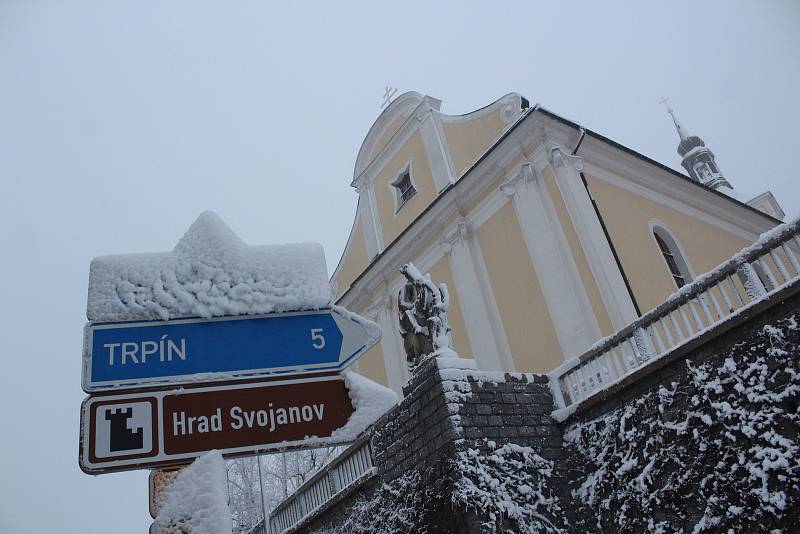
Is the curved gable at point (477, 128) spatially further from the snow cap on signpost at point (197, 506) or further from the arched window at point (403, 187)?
the snow cap on signpost at point (197, 506)

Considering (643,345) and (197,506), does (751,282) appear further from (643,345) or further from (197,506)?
(197,506)

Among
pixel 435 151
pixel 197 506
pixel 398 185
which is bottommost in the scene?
pixel 197 506

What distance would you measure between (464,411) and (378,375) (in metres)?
10.8

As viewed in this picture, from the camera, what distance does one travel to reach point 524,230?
15969mm

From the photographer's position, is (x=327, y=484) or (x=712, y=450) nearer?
(x=712, y=450)

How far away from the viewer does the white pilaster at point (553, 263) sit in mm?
13828

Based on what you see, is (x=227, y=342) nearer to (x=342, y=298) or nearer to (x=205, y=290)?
(x=205, y=290)

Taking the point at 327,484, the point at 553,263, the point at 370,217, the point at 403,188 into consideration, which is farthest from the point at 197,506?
the point at 370,217

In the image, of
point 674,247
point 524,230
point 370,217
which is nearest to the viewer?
point 524,230

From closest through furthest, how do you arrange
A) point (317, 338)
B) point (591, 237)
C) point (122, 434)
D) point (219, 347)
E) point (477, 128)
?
point (122, 434), point (219, 347), point (317, 338), point (591, 237), point (477, 128)

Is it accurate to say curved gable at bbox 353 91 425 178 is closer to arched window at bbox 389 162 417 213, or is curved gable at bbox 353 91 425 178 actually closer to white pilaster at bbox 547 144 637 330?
arched window at bbox 389 162 417 213

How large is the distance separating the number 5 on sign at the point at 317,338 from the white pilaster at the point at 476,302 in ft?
41.9

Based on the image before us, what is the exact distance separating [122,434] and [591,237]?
43.3 ft

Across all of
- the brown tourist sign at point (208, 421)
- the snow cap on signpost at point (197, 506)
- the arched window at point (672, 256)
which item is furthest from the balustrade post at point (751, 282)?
the arched window at point (672, 256)
